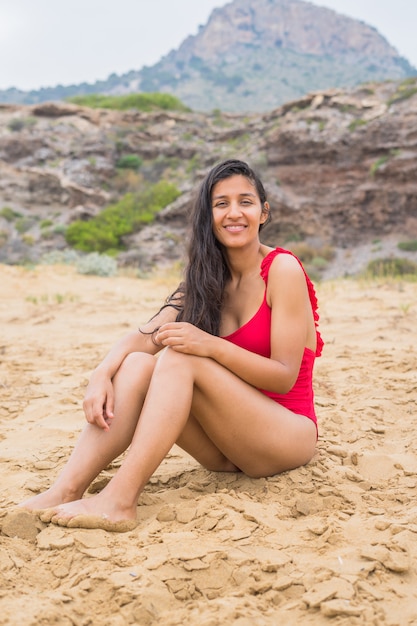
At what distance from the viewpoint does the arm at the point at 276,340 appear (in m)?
2.13

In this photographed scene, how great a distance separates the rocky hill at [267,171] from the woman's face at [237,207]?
12460 mm

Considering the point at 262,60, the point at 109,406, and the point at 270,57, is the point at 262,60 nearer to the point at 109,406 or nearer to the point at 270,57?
the point at 270,57

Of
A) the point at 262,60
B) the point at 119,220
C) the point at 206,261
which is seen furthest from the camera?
the point at 262,60

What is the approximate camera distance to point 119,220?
17312 millimetres

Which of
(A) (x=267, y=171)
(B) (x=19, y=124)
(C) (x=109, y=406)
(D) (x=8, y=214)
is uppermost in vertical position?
(B) (x=19, y=124)

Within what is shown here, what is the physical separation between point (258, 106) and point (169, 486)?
64909 millimetres

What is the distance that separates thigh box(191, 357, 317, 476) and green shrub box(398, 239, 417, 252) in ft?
43.6

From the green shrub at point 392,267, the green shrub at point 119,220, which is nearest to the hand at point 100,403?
the green shrub at point 392,267

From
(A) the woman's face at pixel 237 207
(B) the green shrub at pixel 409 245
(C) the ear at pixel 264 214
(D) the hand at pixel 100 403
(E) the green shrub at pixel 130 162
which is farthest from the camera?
(E) the green shrub at pixel 130 162

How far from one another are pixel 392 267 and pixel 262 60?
267ft

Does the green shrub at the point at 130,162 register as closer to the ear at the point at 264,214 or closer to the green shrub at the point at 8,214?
the green shrub at the point at 8,214

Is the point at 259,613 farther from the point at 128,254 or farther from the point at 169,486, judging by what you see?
the point at 128,254

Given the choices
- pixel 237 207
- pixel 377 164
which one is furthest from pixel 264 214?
pixel 377 164

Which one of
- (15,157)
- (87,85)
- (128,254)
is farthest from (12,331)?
(87,85)
